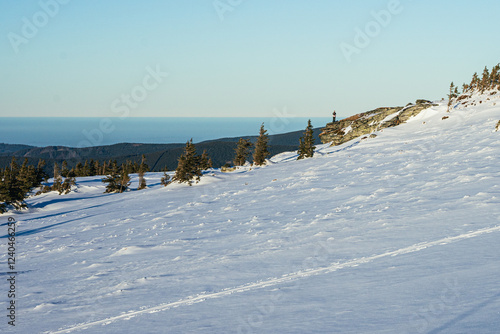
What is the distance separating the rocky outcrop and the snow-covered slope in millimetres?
36321

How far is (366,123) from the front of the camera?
209 feet

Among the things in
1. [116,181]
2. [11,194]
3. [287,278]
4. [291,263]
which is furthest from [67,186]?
[287,278]

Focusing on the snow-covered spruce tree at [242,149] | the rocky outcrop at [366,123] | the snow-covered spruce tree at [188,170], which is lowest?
the snow-covered spruce tree at [188,170]

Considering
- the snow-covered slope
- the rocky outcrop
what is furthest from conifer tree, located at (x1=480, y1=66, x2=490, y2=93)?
the snow-covered slope

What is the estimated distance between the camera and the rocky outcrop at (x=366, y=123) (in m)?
57.0

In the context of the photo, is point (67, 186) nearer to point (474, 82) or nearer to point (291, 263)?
point (291, 263)

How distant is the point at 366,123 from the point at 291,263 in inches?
2317

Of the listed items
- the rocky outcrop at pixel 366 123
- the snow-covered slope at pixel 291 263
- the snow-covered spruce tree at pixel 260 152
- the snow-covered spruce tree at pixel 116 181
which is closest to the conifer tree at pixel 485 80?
the rocky outcrop at pixel 366 123

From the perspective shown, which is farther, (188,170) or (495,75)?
(495,75)

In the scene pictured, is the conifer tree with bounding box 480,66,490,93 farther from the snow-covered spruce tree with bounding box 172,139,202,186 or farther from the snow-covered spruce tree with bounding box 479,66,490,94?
the snow-covered spruce tree with bounding box 172,139,202,186

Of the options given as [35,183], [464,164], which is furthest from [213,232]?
[35,183]

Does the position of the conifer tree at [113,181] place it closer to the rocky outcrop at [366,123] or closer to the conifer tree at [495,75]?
the rocky outcrop at [366,123]

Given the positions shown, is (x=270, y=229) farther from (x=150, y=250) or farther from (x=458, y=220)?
(x=458, y=220)

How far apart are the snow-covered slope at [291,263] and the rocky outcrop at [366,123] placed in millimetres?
36321
